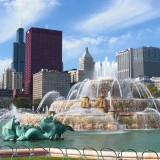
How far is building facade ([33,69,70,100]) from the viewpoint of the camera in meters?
181

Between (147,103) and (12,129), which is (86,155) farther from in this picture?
(147,103)

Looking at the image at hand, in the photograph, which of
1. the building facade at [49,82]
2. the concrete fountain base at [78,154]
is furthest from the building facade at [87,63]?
the concrete fountain base at [78,154]

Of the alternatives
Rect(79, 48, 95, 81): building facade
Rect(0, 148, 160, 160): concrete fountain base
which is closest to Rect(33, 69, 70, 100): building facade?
Rect(79, 48, 95, 81): building facade

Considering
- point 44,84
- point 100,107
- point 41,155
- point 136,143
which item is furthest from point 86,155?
point 44,84

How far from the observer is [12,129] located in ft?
88.3

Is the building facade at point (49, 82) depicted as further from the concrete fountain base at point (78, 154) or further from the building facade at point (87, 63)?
the concrete fountain base at point (78, 154)

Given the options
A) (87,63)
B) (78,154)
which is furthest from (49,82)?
(78,154)

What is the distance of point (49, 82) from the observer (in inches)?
7180

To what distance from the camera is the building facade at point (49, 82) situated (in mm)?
180688

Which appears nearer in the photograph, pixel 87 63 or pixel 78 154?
pixel 78 154

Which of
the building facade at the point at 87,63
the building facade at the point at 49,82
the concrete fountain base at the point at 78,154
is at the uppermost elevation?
the building facade at the point at 87,63

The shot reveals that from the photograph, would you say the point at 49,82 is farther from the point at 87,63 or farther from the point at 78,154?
the point at 78,154

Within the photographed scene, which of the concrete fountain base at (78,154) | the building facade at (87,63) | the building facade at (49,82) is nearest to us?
the concrete fountain base at (78,154)

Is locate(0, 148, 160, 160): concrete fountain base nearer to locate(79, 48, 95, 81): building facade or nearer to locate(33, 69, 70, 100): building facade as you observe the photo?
locate(33, 69, 70, 100): building facade
